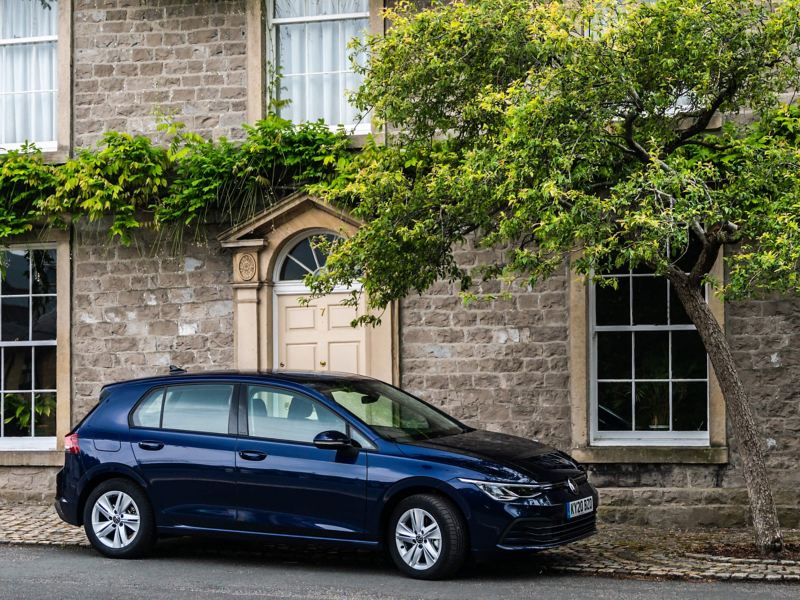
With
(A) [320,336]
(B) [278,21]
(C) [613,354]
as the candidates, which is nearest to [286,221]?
Answer: (A) [320,336]

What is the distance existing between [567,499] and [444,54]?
13.0ft

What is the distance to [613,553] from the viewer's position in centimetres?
1034

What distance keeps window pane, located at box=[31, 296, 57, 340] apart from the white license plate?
7818mm

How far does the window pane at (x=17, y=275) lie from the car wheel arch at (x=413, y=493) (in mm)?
7430

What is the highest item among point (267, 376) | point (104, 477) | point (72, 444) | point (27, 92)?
point (27, 92)

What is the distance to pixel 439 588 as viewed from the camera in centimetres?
875

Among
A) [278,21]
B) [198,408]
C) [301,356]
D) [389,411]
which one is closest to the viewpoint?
[389,411]

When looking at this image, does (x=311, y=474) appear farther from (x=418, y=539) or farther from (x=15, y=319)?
(x=15, y=319)

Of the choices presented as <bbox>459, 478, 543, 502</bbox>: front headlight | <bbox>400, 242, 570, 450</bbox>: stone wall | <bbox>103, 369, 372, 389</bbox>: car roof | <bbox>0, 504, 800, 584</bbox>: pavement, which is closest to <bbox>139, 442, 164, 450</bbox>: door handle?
<bbox>103, 369, 372, 389</bbox>: car roof

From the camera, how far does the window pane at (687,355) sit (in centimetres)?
1319

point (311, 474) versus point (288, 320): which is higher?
point (288, 320)

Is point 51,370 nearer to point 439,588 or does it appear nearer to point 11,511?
point 11,511

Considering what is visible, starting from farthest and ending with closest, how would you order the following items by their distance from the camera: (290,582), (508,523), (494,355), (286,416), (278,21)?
(278,21) → (494,355) → (286,416) → (290,582) → (508,523)

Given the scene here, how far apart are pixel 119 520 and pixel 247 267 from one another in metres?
4.54
